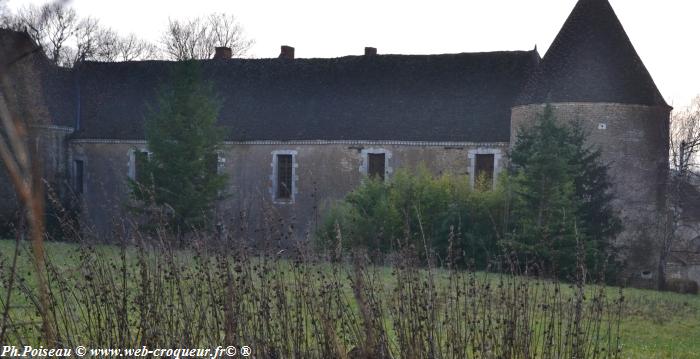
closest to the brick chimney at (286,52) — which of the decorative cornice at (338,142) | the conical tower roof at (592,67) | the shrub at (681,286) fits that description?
the decorative cornice at (338,142)

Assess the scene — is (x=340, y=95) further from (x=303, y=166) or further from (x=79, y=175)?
(x=79, y=175)

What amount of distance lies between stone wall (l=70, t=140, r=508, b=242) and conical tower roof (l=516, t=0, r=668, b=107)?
2468 mm

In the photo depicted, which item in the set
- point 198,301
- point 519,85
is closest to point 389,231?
point 519,85

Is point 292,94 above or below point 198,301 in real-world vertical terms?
above

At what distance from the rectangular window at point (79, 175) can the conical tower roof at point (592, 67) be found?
597 inches

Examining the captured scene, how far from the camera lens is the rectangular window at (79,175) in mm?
28406

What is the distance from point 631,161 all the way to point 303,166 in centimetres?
972

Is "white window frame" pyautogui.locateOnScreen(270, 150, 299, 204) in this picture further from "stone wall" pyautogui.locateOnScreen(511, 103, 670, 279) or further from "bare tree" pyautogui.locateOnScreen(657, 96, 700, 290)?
"bare tree" pyautogui.locateOnScreen(657, 96, 700, 290)

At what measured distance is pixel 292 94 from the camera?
2795 centimetres

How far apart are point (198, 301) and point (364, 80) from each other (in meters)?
22.8

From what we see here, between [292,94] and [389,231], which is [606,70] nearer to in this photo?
[389,231]

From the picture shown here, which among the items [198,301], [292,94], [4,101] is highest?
[292,94]

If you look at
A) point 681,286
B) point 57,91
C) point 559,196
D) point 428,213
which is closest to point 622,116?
point 559,196

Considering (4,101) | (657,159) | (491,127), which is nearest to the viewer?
(4,101)
